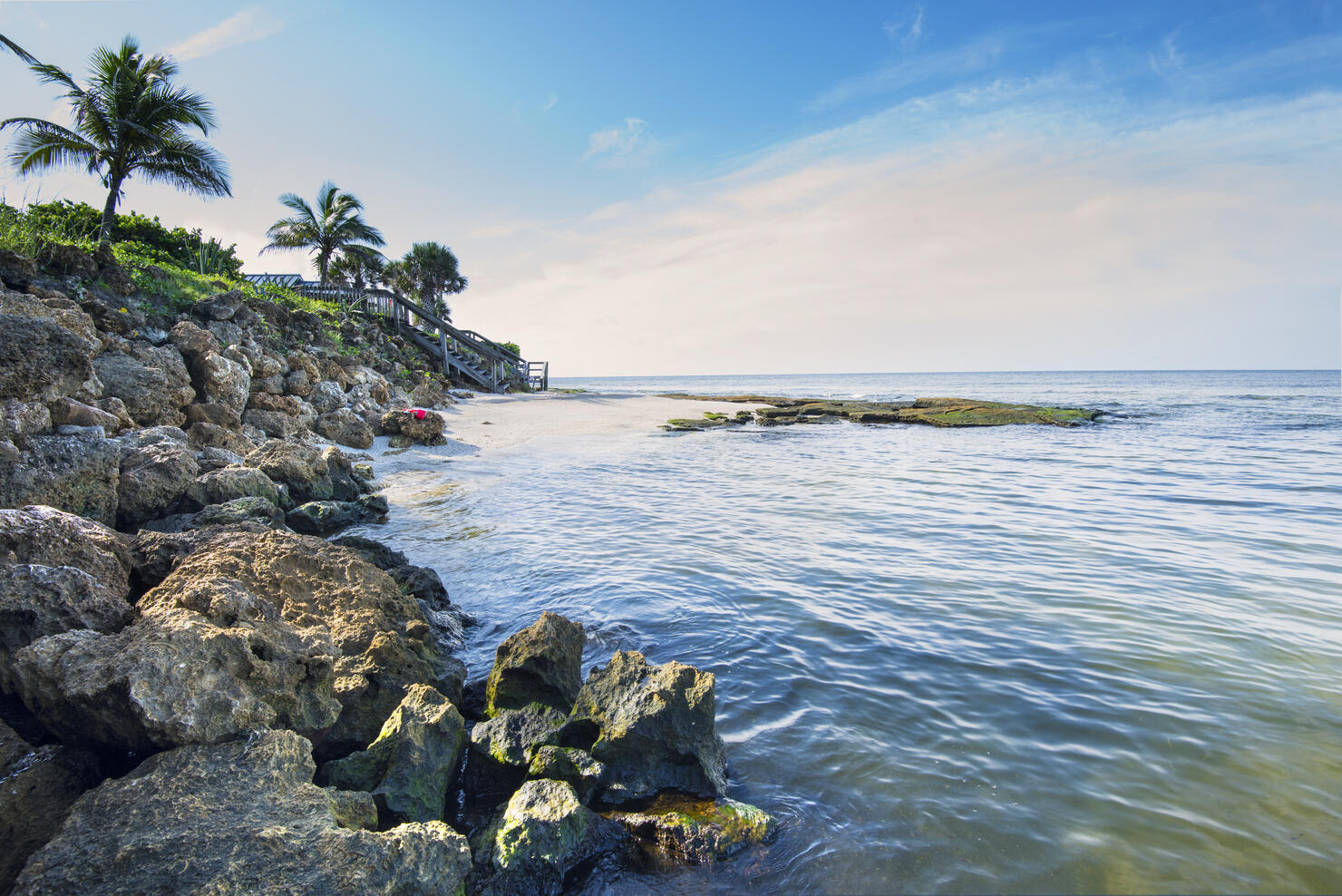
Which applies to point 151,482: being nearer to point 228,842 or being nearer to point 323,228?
point 228,842

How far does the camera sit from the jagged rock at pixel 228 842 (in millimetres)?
2197

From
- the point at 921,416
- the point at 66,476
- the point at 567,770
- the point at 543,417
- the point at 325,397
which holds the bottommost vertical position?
the point at 567,770

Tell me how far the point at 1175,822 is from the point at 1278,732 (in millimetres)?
1568

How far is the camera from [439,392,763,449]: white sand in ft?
65.4

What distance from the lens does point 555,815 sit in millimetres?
3053

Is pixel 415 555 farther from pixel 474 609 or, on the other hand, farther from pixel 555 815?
pixel 555 815

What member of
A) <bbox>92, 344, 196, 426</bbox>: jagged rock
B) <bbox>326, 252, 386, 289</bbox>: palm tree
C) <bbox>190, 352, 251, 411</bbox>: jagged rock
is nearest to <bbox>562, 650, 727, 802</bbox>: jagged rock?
<bbox>92, 344, 196, 426</bbox>: jagged rock

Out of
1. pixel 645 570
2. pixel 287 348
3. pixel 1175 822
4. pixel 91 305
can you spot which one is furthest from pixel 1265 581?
pixel 287 348

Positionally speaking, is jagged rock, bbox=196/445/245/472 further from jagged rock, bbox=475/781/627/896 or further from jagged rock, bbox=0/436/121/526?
jagged rock, bbox=475/781/627/896

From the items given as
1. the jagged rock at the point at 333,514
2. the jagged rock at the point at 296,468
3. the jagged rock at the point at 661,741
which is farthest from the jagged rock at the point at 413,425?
the jagged rock at the point at 661,741

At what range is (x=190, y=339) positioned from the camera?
11531 mm

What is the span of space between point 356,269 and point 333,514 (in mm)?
41986

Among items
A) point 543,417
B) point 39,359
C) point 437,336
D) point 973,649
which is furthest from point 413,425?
point 437,336

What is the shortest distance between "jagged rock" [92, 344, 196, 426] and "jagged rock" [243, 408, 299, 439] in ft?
6.57
